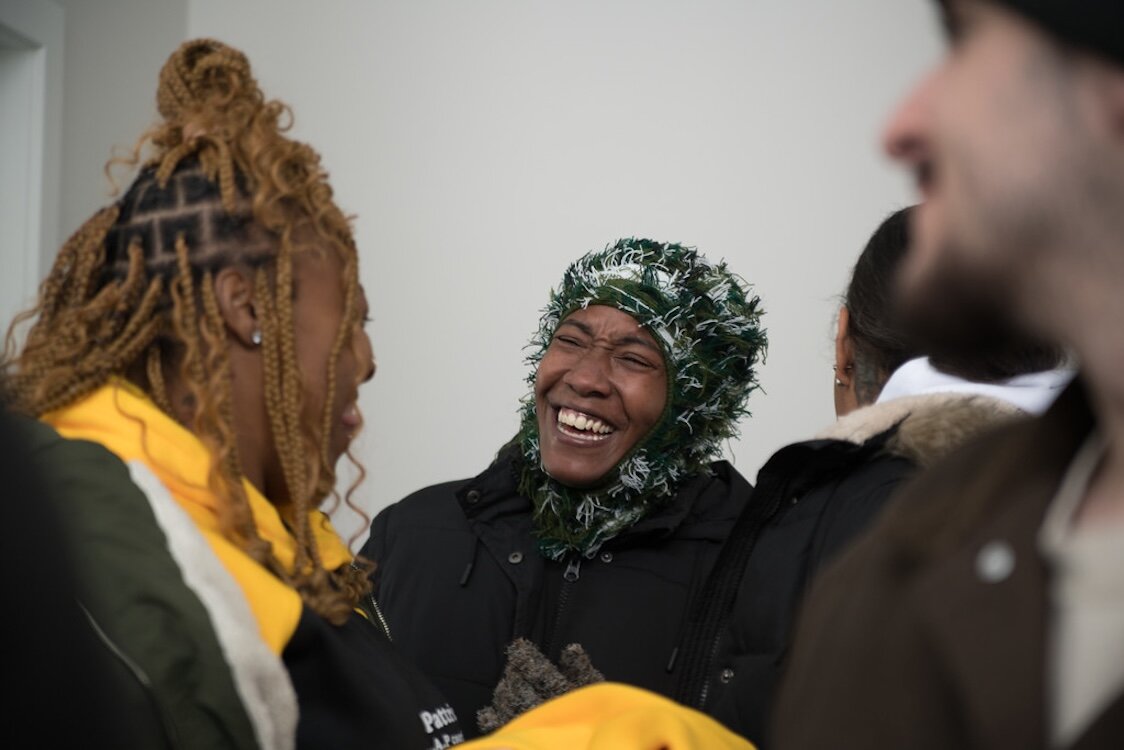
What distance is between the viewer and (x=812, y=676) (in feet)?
3.67

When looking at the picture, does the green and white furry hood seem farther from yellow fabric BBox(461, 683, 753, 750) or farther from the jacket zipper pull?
yellow fabric BBox(461, 683, 753, 750)

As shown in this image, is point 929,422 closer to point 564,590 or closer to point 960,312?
point 564,590

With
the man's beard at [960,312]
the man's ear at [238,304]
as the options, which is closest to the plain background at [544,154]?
the man's ear at [238,304]

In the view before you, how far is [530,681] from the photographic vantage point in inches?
92.2

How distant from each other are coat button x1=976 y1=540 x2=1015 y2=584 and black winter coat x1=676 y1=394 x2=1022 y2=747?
1001 millimetres

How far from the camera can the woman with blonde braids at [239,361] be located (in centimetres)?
148

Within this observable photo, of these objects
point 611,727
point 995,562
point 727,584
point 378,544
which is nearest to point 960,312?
point 995,562

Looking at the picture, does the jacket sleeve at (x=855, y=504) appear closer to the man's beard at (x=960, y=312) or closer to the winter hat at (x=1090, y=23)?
the man's beard at (x=960, y=312)

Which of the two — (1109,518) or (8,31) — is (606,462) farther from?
(8,31)

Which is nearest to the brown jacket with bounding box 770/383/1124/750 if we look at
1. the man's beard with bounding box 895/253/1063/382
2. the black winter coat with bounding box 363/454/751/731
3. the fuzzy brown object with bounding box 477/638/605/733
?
the man's beard with bounding box 895/253/1063/382

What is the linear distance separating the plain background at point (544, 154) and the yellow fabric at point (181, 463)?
2794mm

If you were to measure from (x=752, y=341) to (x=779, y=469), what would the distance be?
27.5 inches

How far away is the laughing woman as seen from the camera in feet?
8.50

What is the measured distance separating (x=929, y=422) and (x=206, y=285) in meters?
1.13
